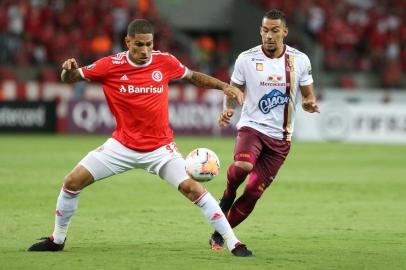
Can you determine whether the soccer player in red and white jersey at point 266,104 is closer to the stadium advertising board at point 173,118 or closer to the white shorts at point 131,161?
the white shorts at point 131,161

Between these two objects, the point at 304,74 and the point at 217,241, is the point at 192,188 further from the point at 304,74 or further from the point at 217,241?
the point at 304,74

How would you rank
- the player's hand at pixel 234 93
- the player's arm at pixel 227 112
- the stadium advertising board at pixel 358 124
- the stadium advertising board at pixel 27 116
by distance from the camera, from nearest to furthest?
the player's hand at pixel 234 93 < the player's arm at pixel 227 112 < the stadium advertising board at pixel 358 124 < the stadium advertising board at pixel 27 116

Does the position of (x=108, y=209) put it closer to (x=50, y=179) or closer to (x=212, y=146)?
(x=50, y=179)

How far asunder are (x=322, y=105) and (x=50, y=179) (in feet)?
40.9

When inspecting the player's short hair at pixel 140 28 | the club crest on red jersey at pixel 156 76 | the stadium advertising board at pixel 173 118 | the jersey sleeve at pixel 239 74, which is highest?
the player's short hair at pixel 140 28

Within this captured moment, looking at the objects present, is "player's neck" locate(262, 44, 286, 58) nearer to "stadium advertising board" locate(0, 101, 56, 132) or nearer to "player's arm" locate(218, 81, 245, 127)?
"player's arm" locate(218, 81, 245, 127)

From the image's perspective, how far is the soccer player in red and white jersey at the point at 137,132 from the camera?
8.70 metres

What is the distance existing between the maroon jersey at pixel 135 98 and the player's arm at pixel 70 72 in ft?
0.20

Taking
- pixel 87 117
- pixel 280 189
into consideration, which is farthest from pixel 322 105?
pixel 280 189

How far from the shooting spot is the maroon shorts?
9477 millimetres

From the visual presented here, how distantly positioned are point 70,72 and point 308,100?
7.85 feet

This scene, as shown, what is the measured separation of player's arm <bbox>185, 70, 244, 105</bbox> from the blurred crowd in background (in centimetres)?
2056

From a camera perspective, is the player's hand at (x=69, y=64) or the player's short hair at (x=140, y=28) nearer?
the player's hand at (x=69, y=64)

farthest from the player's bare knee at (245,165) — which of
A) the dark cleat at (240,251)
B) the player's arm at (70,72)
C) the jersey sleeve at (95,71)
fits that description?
the player's arm at (70,72)
